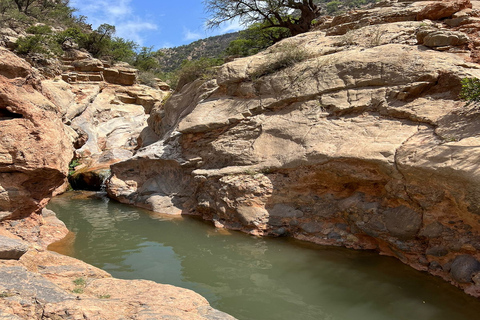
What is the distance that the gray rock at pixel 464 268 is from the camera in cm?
465

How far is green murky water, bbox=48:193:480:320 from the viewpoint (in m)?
4.30

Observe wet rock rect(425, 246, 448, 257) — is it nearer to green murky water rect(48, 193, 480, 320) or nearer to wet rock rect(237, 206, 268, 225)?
green murky water rect(48, 193, 480, 320)

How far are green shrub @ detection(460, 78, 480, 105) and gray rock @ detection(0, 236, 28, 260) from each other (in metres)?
6.33

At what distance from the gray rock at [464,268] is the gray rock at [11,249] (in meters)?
5.33

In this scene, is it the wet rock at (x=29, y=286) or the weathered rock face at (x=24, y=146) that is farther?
the weathered rock face at (x=24, y=146)

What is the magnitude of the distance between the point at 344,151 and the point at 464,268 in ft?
8.47

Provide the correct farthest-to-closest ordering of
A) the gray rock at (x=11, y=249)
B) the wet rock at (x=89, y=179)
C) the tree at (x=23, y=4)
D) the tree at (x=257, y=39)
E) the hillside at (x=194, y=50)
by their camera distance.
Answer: the hillside at (x=194, y=50) < the tree at (x=23, y=4) < the tree at (x=257, y=39) < the wet rock at (x=89, y=179) < the gray rock at (x=11, y=249)

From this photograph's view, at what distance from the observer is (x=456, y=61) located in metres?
6.72

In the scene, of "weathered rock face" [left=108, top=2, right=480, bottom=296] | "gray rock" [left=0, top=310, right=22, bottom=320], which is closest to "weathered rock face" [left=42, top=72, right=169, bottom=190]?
"weathered rock face" [left=108, top=2, right=480, bottom=296]

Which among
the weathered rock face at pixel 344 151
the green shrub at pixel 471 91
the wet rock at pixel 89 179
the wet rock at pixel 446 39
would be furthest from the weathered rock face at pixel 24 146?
the wet rock at pixel 446 39

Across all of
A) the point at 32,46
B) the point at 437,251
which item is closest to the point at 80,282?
the point at 437,251

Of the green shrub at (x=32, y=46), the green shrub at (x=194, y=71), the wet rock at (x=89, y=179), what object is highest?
the green shrub at (x=32, y=46)

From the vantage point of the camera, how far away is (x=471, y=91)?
18.0 ft

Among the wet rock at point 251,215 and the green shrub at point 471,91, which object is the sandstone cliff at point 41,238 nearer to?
the wet rock at point 251,215
